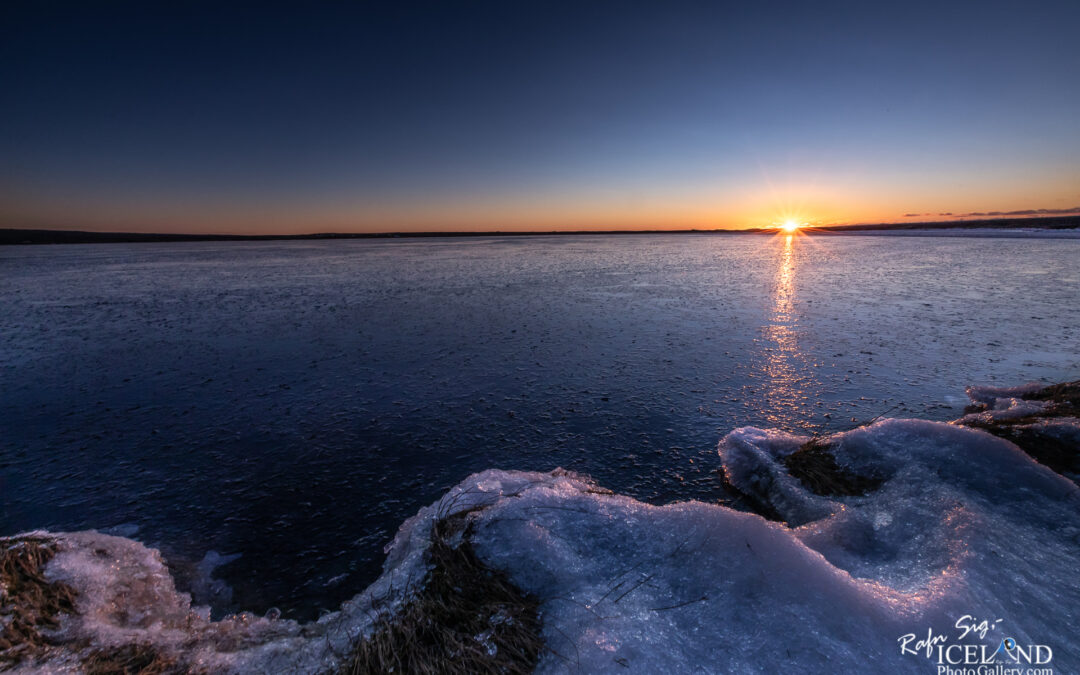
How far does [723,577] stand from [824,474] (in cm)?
307

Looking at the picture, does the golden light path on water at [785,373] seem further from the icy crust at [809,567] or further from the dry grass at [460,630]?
the dry grass at [460,630]

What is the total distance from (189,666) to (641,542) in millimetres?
3965

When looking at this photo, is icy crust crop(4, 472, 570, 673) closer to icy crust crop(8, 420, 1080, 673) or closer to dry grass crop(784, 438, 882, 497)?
icy crust crop(8, 420, 1080, 673)

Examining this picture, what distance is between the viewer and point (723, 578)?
3658 millimetres

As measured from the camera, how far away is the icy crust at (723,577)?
3146 millimetres

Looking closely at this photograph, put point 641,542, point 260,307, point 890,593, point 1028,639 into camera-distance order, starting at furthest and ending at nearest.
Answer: point 260,307
point 641,542
point 890,593
point 1028,639

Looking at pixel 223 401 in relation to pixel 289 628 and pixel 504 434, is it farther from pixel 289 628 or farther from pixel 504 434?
pixel 289 628

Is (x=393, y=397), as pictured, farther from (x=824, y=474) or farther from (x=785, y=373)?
(x=785, y=373)

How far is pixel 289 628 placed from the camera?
152 inches

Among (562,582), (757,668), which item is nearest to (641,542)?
(562,582)

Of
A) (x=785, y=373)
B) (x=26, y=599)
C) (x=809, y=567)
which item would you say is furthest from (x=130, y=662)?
(x=785, y=373)

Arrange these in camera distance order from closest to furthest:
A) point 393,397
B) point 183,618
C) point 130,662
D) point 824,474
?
point 130,662 < point 183,618 < point 824,474 < point 393,397

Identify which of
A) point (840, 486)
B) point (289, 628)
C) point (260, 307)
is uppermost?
point (260, 307)

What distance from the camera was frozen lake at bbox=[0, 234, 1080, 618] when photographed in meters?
5.67
